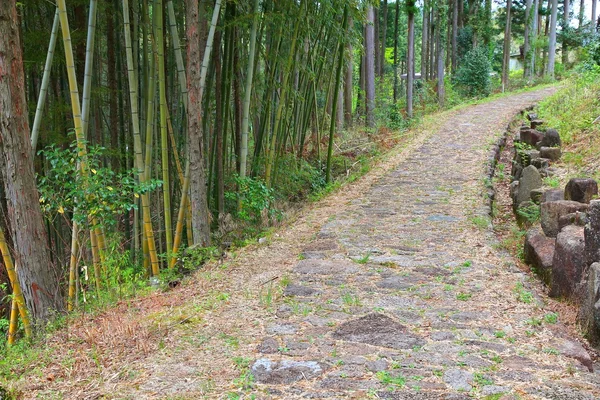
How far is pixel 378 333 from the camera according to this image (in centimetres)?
311

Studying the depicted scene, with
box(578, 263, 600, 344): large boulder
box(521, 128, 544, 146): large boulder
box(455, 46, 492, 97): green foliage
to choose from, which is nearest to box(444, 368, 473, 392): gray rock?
box(578, 263, 600, 344): large boulder

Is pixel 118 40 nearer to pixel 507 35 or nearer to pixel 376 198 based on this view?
pixel 376 198

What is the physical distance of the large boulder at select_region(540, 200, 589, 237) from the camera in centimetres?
411

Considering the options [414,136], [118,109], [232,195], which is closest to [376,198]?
[232,195]

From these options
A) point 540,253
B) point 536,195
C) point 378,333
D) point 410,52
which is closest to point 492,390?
point 378,333

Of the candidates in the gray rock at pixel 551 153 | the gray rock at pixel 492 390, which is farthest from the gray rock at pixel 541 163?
the gray rock at pixel 492 390

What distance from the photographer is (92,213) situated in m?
4.22

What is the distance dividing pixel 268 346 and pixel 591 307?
1.75 metres

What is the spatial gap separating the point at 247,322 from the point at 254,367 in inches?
23.8

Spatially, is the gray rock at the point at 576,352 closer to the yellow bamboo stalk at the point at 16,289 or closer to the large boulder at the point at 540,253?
the large boulder at the point at 540,253

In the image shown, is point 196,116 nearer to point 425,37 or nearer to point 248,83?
point 248,83

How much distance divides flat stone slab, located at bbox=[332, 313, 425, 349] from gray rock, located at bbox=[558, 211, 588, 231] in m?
1.58

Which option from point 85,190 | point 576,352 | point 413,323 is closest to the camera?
point 576,352

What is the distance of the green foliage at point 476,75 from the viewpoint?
1823cm
